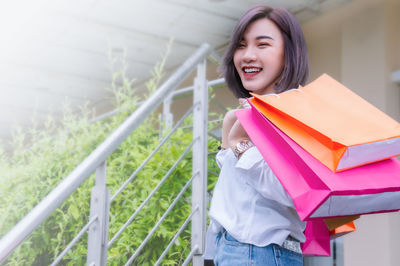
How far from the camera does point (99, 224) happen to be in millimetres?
1288

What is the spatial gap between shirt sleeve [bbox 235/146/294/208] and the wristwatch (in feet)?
0.04

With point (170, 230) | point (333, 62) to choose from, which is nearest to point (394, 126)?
point (170, 230)

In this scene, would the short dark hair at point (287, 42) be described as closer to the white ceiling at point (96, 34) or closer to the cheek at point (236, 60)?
the cheek at point (236, 60)

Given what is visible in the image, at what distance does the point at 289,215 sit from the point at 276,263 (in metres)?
0.10

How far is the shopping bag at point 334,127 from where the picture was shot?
0.73 meters

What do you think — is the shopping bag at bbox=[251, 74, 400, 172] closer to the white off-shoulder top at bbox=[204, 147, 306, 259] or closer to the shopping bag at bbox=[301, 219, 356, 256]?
the white off-shoulder top at bbox=[204, 147, 306, 259]

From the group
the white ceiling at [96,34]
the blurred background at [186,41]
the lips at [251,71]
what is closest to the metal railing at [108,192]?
the lips at [251,71]

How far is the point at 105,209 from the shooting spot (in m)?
1.30

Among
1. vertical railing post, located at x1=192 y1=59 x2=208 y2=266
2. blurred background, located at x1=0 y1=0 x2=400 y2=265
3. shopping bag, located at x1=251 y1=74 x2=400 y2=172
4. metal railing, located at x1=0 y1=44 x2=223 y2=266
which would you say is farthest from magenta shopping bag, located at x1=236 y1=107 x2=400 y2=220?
blurred background, located at x1=0 y1=0 x2=400 y2=265

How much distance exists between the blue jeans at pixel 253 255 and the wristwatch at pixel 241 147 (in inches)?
6.9

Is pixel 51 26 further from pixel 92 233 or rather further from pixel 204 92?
pixel 92 233

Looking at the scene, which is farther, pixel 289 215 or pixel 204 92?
pixel 204 92

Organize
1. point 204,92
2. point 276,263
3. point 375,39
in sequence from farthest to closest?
point 375,39 → point 204,92 → point 276,263

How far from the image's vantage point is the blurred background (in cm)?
412
